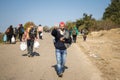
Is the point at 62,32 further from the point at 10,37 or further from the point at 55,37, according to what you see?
the point at 10,37

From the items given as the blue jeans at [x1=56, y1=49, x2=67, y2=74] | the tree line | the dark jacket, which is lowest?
the blue jeans at [x1=56, y1=49, x2=67, y2=74]

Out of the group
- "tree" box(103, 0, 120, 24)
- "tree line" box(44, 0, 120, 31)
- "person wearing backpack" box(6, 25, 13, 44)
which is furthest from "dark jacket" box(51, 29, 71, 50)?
"tree" box(103, 0, 120, 24)

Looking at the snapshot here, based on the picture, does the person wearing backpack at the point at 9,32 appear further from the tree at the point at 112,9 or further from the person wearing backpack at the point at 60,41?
the tree at the point at 112,9

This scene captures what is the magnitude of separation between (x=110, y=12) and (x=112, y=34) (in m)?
48.5

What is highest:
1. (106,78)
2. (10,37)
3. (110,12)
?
(110,12)

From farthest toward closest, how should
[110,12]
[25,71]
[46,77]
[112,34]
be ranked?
[110,12]
[112,34]
[25,71]
[46,77]

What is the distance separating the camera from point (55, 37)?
991cm

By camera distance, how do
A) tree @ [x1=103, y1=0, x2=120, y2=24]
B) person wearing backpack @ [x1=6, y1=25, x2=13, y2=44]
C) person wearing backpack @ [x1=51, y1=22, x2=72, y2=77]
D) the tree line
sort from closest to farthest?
person wearing backpack @ [x1=51, y1=22, x2=72, y2=77]
person wearing backpack @ [x1=6, y1=25, x2=13, y2=44]
the tree line
tree @ [x1=103, y1=0, x2=120, y2=24]

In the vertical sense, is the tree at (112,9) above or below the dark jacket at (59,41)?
above

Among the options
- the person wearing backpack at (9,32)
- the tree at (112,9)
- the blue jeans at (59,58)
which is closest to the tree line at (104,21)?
the tree at (112,9)

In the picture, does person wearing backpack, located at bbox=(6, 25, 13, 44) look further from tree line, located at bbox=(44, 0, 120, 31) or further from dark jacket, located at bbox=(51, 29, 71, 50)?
tree line, located at bbox=(44, 0, 120, 31)

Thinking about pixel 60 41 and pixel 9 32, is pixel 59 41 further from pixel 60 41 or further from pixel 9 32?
pixel 9 32

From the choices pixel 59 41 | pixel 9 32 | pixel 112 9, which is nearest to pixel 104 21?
pixel 112 9

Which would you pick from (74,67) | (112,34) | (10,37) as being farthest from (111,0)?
(74,67)
